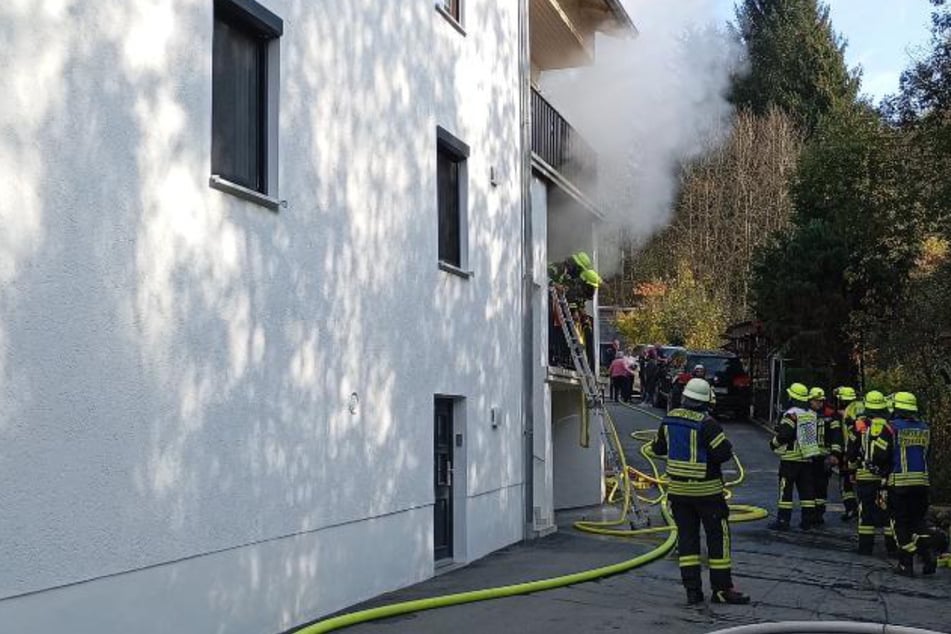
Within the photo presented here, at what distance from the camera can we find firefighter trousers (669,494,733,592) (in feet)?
31.9

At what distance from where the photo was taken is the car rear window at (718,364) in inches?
1133

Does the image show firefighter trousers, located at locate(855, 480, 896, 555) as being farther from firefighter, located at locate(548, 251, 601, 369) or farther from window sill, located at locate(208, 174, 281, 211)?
window sill, located at locate(208, 174, 281, 211)

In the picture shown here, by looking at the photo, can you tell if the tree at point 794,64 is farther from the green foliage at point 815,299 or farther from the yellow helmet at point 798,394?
the yellow helmet at point 798,394

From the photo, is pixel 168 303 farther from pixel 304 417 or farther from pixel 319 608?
pixel 319 608

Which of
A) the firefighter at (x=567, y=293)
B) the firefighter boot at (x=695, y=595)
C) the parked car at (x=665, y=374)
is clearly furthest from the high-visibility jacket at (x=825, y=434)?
the parked car at (x=665, y=374)

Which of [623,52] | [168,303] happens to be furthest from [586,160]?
[168,303]

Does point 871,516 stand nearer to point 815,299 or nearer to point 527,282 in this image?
point 527,282

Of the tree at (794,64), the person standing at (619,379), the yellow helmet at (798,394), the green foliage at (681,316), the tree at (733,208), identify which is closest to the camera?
the yellow helmet at (798,394)

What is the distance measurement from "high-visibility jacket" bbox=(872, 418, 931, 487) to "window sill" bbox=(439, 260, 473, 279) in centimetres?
472

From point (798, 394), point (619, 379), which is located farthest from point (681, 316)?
point (798, 394)

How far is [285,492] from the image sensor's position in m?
8.74

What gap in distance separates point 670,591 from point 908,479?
2.83m

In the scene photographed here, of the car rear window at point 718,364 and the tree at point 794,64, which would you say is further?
the tree at point 794,64

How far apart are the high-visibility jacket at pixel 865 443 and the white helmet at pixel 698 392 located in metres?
3.11
